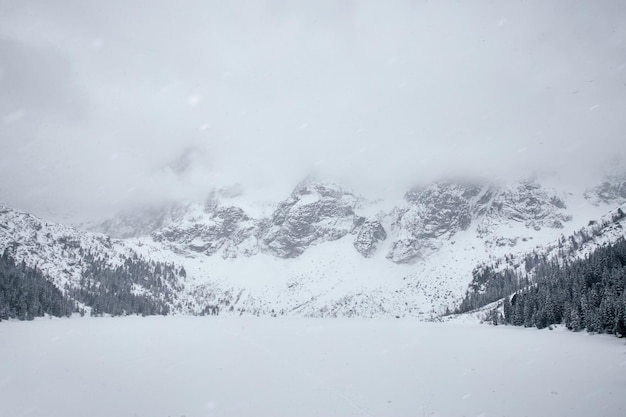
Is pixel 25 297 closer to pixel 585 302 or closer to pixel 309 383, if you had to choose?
pixel 309 383

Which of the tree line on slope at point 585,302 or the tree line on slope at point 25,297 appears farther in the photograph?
the tree line on slope at point 25,297

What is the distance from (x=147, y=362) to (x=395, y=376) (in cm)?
2214

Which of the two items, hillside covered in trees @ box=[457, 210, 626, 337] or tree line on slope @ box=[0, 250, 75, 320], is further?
tree line on slope @ box=[0, 250, 75, 320]

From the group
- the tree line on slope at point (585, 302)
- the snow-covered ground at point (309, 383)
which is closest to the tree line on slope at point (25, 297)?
the snow-covered ground at point (309, 383)

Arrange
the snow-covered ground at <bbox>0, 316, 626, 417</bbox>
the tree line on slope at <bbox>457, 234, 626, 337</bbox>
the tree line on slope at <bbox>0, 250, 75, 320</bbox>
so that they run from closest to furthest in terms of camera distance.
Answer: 1. the snow-covered ground at <bbox>0, 316, 626, 417</bbox>
2. the tree line on slope at <bbox>457, 234, 626, 337</bbox>
3. the tree line on slope at <bbox>0, 250, 75, 320</bbox>

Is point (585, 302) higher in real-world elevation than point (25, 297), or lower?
higher

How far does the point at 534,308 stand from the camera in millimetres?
101188

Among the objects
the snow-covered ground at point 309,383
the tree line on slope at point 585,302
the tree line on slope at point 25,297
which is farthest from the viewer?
the tree line on slope at point 25,297

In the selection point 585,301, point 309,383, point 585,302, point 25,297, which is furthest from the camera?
point 25,297

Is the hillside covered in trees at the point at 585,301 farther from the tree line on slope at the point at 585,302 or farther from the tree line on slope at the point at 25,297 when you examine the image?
the tree line on slope at the point at 25,297

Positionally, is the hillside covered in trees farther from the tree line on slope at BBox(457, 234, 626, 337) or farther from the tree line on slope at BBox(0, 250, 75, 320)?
the tree line on slope at BBox(0, 250, 75, 320)

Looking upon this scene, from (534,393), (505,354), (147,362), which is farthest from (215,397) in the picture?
(505,354)

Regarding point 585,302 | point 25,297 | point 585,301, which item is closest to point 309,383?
point 585,302

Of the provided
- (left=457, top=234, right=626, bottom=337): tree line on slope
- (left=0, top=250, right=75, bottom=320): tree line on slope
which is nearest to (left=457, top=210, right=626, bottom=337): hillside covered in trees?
(left=457, top=234, right=626, bottom=337): tree line on slope
